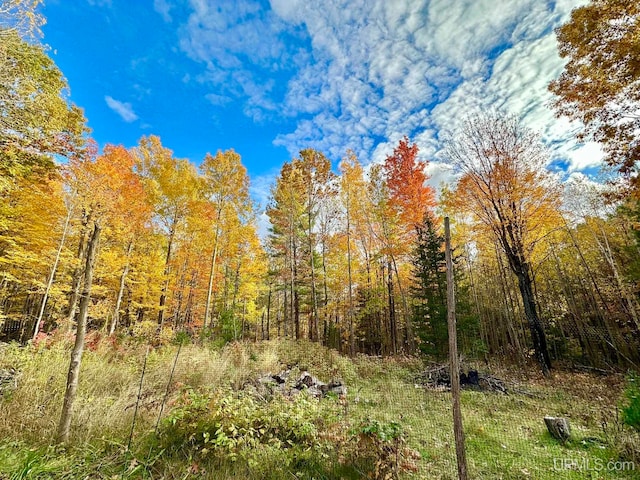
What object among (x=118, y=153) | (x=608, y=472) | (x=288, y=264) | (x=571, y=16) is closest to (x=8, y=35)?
(x=118, y=153)

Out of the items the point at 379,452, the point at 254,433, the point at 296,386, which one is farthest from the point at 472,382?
the point at 254,433

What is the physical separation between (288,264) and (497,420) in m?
10.9

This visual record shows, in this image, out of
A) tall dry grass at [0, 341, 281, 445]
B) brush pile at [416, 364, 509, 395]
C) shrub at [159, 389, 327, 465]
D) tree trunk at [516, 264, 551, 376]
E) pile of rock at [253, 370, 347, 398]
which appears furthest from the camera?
tree trunk at [516, 264, 551, 376]

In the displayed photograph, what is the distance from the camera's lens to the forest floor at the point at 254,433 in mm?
3119

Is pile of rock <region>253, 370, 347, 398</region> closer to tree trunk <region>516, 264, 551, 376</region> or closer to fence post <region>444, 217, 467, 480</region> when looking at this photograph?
fence post <region>444, 217, 467, 480</region>

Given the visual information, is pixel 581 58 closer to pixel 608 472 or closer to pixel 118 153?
pixel 608 472

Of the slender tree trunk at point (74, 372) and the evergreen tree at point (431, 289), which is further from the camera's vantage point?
the evergreen tree at point (431, 289)

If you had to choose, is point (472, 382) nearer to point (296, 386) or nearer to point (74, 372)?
point (296, 386)

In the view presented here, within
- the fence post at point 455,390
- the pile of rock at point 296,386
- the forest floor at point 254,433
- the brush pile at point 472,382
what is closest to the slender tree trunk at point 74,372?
the forest floor at point 254,433

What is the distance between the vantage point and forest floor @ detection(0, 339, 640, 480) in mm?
3119

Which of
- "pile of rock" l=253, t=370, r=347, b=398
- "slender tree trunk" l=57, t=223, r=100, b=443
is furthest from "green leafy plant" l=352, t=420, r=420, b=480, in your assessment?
"slender tree trunk" l=57, t=223, r=100, b=443

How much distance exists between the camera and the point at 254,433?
3.74 metres

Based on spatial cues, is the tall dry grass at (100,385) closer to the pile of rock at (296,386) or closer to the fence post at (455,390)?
the pile of rock at (296,386)

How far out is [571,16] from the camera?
18.7ft
